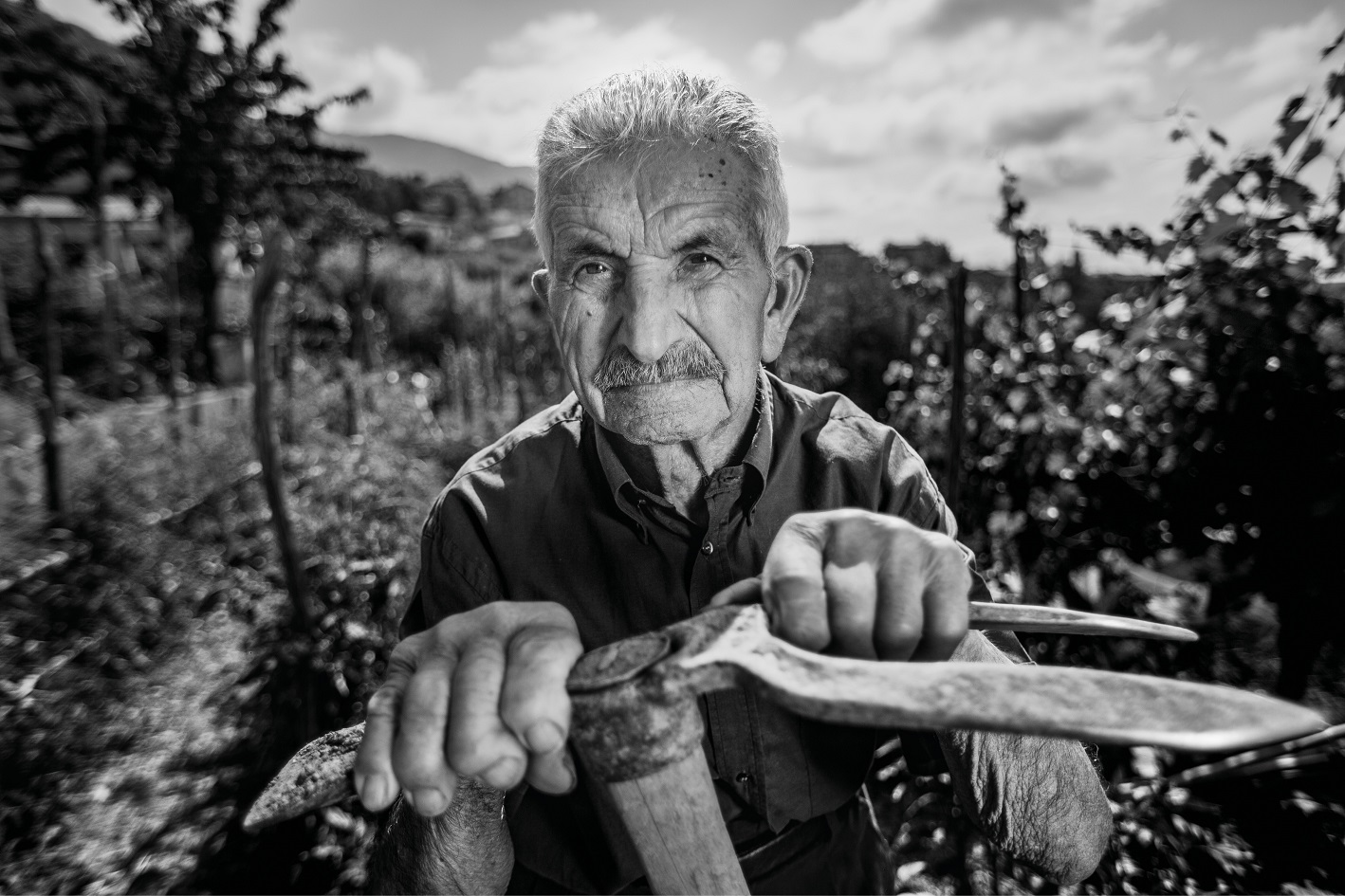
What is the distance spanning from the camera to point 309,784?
839mm

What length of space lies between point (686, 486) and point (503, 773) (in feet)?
2.72

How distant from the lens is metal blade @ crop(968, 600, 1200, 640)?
0.92 metres

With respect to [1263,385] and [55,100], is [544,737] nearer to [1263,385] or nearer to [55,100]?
[1263,385]

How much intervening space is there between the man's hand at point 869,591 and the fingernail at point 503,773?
349mm

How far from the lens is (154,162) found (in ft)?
44.8

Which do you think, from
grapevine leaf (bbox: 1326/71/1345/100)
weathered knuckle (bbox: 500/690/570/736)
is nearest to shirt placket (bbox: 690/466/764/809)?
weathered knuckle (bbox: 500/690/570/736)

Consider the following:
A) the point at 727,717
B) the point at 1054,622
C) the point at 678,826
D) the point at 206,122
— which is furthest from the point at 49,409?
the point at 206,122

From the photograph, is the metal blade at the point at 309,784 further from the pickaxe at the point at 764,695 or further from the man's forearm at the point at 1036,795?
the man's forearm at the point at 1036,795

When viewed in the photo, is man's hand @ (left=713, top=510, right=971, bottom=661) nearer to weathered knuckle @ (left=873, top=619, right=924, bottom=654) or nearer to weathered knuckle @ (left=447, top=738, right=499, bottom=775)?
weathered knuckle @ (left=873, top=619, right=924, bottom=654)

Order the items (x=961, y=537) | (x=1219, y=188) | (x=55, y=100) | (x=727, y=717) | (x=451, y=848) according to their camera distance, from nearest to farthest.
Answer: (x=451, y=848) < (x=727, y=717) < (x=1219, y=188) < (x=961, y=537) < (x=55, y=100)

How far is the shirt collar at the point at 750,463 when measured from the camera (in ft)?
4.94

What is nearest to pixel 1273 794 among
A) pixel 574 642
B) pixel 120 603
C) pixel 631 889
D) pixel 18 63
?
pixel 631 889

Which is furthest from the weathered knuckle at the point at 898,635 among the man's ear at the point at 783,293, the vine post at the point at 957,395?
the vine post at the point at 957,395

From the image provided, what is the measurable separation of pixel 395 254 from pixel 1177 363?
24.4 meters
